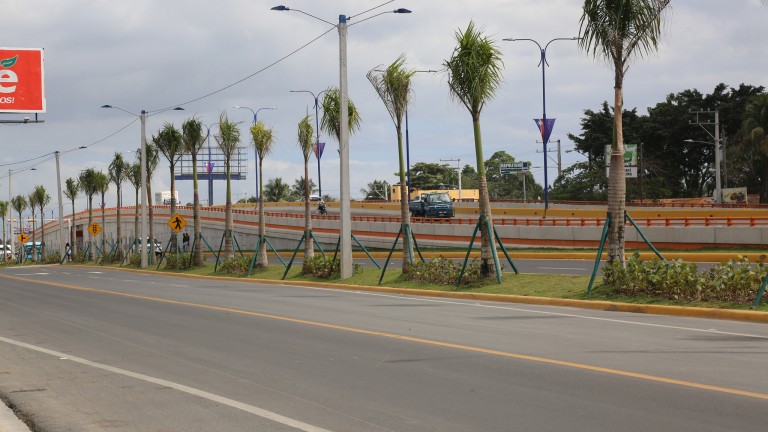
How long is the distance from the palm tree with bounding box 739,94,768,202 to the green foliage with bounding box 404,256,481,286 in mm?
51828

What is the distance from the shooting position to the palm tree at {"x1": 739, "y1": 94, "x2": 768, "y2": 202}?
233 feet

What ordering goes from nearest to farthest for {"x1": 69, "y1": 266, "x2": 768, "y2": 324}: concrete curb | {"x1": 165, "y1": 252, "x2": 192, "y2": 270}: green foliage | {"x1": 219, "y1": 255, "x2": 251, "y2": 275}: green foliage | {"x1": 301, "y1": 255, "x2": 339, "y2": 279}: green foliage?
{"x1": 69, "y1": 266, "x2": 768, "y2": 324}: concrete curb, {"x1": 301, "y1": 255, "x2": 339, "y2": 279}: green foliage, {"x1": 219, "y1": 255, "x2": 251, "y2": 275}: green foliage, {"x1": 165, "y1": 252, "x2": 192, "y2": 270}: green foliage

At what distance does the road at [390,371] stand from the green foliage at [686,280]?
148 cm

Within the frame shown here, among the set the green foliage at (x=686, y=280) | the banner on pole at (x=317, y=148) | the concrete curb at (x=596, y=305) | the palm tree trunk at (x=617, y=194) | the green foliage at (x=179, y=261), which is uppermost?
the banner on pole at (x=317, y=148)

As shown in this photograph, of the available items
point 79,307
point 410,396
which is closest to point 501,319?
point 410,396

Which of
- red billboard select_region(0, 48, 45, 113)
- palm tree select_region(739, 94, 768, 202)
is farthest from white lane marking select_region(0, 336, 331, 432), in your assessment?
palm tree select_region(739, 94, 768, 202)

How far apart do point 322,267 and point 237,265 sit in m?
9.04

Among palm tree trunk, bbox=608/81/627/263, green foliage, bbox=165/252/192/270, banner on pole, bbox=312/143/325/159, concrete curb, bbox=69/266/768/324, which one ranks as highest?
banner on pole, bbox=312/143/325/159

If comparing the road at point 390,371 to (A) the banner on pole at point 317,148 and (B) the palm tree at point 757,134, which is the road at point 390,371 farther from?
(B) the palm tree at point 757,134

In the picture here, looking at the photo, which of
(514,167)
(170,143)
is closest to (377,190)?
(514,167)

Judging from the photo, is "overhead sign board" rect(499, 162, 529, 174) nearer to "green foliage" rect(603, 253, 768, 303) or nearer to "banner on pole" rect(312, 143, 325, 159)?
"banner on pole" rect(312, 143, 325, 159)

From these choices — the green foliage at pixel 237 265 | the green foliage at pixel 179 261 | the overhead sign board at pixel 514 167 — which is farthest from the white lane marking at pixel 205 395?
the overhead sign board at pixel 514 167

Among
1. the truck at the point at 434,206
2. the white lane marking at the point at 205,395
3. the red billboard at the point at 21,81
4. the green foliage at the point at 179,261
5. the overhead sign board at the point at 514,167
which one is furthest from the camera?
the overhead sign board at the point at 514,167

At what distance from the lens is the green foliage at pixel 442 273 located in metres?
24.5
